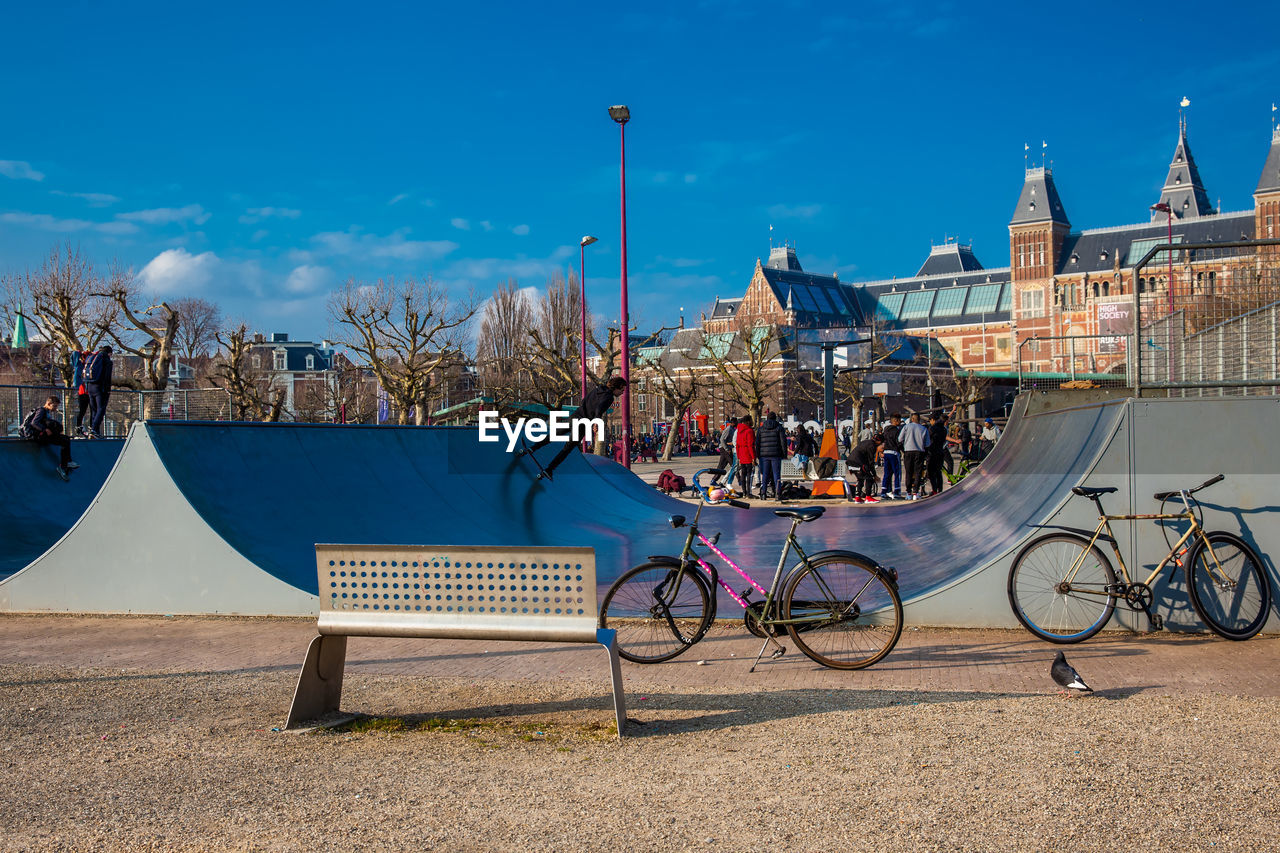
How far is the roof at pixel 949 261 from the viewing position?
140m

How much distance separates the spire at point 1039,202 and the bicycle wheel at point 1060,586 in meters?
123

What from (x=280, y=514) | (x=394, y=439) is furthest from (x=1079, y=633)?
(x=394, y=439)

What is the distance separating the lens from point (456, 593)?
16.1 ft

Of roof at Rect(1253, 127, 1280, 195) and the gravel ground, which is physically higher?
roof at Rect(1253, 127, 1280, 195)

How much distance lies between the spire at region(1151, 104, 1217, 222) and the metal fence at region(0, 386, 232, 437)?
11214 cm

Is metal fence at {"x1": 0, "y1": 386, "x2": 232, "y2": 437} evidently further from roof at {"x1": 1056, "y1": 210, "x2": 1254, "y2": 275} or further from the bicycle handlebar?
roof at {"x1": 1056, "y1": 210, "x2": 1254, "y2": 275}

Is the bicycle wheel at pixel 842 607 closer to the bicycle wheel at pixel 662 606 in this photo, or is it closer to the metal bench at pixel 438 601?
the bicycle wheel at pixel 662 606

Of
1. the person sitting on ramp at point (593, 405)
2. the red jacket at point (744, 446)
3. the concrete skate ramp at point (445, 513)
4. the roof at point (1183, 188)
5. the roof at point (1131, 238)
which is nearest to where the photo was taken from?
the concrete skate ramp at point (445, 513)

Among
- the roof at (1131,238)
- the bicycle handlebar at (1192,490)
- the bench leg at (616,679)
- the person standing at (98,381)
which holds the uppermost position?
the roof at (1131,238)

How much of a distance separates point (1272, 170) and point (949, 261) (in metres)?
49.6

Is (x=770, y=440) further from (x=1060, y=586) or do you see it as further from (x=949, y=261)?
(x=949, y=261)

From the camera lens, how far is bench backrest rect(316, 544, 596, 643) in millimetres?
4734

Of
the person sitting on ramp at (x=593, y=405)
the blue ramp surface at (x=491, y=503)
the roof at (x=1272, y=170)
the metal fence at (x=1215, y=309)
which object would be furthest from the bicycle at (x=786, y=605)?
the roof at (x=1272, y=170)

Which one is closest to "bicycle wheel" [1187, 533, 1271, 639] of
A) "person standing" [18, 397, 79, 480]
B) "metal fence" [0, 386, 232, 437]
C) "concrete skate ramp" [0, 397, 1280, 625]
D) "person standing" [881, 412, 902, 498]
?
"concrete skate ramp" [0, 397, 1280, 625]
